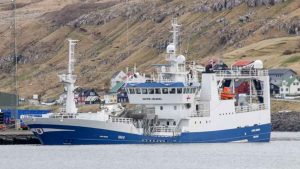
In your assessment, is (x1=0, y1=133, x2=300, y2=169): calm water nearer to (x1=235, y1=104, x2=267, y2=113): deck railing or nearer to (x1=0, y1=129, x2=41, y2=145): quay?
(x1=235, y1=104, x2=267, y2=113): deck railing

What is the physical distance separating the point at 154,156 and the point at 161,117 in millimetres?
11443

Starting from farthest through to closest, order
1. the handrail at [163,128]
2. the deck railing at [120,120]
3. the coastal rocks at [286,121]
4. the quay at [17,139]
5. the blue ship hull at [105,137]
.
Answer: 1. the coastal rocks at [286,121]
2. the quay at [17,139]
3. the handrail at [163,128]
4. the deck railing at [120,120]
5. the blue ship hull at [105,137]

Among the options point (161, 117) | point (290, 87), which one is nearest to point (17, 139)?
point (161, 117)

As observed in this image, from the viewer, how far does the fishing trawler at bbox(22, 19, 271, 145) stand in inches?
4154

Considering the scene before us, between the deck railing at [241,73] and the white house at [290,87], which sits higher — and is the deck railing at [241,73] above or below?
below

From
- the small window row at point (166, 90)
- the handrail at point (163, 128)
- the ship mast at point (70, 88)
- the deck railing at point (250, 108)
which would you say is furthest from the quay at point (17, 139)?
the deck railing at point (250, 108)

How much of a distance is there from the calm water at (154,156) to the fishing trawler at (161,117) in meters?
1.34

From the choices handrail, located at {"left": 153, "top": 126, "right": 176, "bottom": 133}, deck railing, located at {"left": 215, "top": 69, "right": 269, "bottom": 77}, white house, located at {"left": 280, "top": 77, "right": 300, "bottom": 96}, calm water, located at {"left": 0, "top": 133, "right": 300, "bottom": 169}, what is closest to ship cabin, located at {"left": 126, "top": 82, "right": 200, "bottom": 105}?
handrail, located at {"left": 153, "top": 126, "right": 176, "bottom": 133}

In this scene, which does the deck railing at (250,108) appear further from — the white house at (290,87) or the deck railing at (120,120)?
the white house at (290,87)

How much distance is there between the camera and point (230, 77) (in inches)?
4481

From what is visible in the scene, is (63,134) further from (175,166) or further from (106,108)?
(175,166)

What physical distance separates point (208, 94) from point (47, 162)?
2324 centimetres

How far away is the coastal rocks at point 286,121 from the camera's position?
481 ft

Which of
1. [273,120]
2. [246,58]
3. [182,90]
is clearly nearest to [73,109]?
[182,90]
